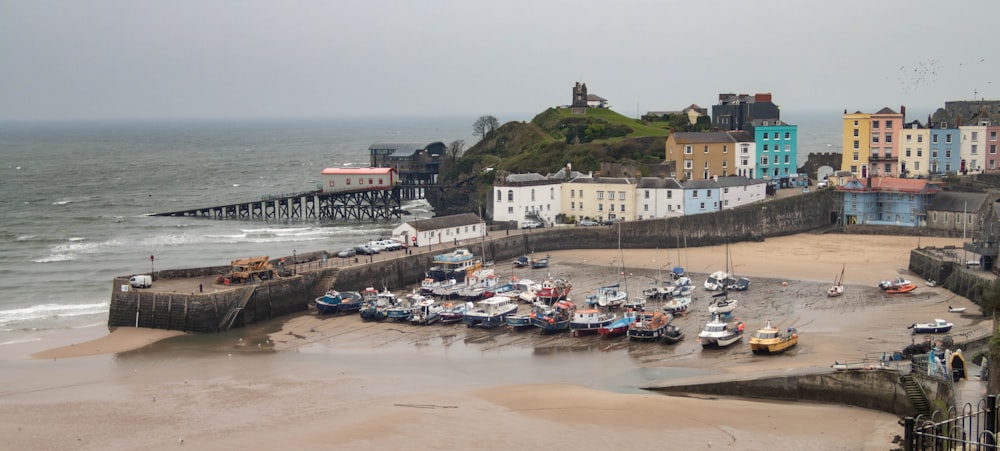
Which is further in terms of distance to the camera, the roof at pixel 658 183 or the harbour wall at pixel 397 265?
the roof at pixel 658 183

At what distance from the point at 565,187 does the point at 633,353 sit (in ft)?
87.3

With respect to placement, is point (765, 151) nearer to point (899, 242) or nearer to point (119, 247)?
point (899, 242)

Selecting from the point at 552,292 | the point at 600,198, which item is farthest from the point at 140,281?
the point at 600,198

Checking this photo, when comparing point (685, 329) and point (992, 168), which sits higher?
point (992, 168)

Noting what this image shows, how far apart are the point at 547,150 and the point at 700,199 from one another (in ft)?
62.8

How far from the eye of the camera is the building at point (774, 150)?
221 feet

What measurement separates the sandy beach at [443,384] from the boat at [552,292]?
38.2 inches

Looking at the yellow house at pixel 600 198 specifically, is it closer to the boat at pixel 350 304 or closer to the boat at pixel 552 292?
the boat at pixel 552 292

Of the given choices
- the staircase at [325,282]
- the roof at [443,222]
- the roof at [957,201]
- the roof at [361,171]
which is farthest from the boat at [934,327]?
the roof at [361,171]

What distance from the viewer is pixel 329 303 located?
1636 inches

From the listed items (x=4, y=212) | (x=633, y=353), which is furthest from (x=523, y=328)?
(x=4, y=212)

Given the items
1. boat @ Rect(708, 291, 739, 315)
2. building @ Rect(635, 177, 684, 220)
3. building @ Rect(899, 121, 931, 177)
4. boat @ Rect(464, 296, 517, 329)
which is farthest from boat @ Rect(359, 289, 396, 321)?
building @ Rect(899, 121, 931, 177)

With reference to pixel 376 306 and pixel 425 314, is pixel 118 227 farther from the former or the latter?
pixel 425 314

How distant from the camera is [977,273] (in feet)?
135
